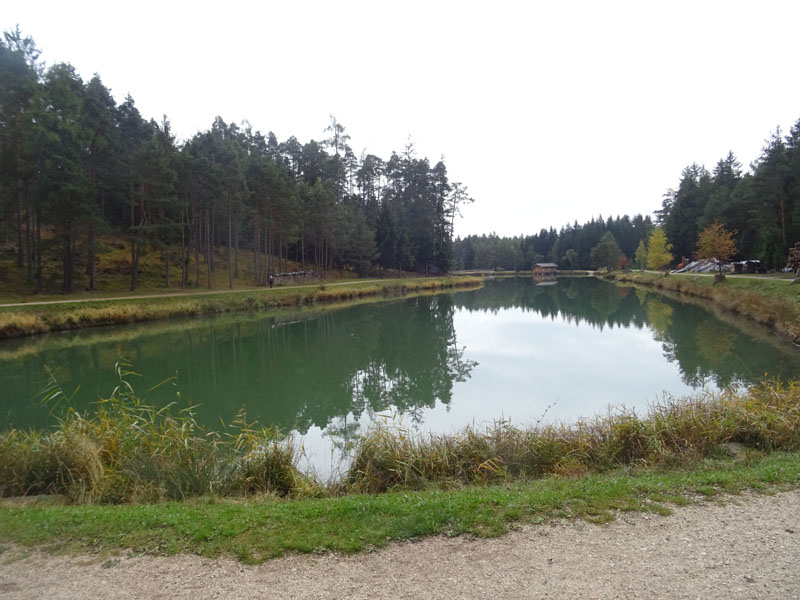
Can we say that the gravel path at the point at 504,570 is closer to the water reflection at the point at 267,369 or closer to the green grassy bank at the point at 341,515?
the green grassy bank at the point at 341,515

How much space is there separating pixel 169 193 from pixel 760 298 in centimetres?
3471

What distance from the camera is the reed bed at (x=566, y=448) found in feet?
18.2

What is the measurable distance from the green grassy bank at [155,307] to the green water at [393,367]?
1178mm

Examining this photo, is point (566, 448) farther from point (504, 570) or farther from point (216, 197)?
point (216, 197)

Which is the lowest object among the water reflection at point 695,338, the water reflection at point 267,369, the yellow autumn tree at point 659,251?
the water reflection at point 267,369

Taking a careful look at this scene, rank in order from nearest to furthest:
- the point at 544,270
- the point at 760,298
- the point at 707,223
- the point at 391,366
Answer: the point at 391,366
the point at 760,298
the point at 707,223
the point at 544,270

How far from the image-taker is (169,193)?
30.3 metres

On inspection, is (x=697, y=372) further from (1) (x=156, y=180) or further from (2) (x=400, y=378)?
(1) (x=156, y=180)

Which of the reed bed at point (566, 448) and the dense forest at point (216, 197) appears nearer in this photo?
the reed bed at point (566, 448)

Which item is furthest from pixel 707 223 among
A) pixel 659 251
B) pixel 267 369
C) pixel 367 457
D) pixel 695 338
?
pixel 367 457

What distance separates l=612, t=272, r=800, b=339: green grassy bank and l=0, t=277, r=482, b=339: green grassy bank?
25774 mm

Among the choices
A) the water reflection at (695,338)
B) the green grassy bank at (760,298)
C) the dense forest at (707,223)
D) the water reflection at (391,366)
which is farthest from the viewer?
the dense forest at (707,223)

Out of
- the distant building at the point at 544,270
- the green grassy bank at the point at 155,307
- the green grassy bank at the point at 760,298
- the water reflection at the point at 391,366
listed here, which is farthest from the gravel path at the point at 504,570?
the distant building at the point at 544,270

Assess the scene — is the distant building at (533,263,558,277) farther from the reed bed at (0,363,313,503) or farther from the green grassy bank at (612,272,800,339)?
the reed bed at (0,363,313,503)
